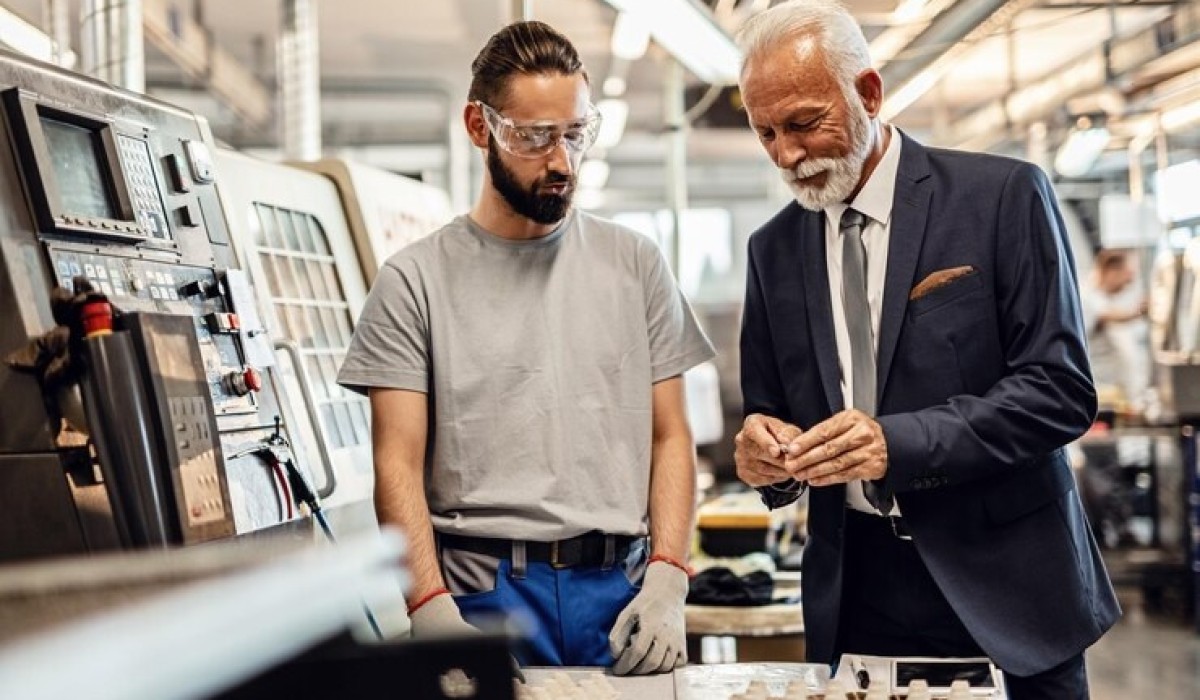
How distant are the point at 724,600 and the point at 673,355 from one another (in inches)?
41.1

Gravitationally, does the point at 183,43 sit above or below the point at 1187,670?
above

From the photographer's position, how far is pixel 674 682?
171cm

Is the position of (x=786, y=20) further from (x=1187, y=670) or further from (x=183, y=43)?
(x=183, y=43)

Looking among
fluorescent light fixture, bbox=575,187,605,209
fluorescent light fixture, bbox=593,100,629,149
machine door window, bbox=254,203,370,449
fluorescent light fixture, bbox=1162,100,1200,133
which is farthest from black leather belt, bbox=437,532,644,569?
fluorescent light fixture, bbox=575,187,605,209

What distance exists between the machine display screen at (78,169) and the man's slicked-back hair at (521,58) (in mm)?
602

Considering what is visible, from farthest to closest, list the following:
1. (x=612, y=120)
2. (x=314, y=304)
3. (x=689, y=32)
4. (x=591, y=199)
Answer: (x=591, y=199) < (x=612, y=120) < (x=689, y=32) < (x=314, y=304)

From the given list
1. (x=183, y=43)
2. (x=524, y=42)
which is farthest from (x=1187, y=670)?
(x=183, y=43)

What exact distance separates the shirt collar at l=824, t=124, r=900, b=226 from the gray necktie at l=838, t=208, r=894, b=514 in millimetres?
22

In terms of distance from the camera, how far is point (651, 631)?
1799 millimetres

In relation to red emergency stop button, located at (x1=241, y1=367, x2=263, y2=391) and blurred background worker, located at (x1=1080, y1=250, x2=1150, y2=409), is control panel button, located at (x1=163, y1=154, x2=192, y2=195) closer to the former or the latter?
red emergency stop button, located at (x1=241, y1=367, x2=263, y2=391)

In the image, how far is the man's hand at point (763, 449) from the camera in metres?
1.77

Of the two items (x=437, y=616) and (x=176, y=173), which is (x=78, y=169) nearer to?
(x=176, y=173)

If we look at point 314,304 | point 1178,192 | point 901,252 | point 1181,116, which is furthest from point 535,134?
point 1181,116

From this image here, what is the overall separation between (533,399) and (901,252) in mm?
604
